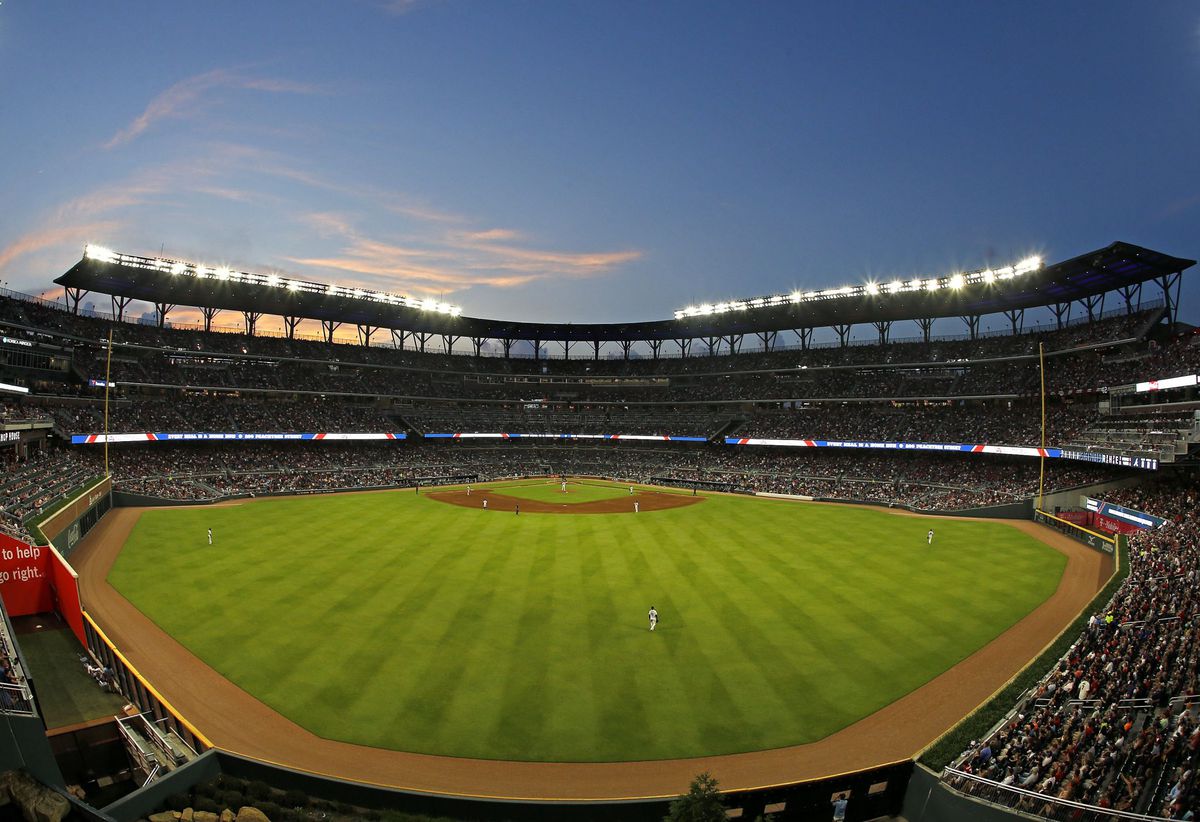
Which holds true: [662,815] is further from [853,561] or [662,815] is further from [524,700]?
[853,561]

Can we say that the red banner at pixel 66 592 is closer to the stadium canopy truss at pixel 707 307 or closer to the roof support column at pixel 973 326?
the stadium canopy truss at pixel 707 307

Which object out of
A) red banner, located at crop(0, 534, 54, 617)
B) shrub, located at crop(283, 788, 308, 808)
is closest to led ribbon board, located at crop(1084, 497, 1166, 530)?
shrub, located at crop(283, 788, 308, 808)

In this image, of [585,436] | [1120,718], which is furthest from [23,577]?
[585,436]

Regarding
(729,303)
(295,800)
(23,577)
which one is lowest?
(295,800)

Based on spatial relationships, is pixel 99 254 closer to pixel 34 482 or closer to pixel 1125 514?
pixel 34 482

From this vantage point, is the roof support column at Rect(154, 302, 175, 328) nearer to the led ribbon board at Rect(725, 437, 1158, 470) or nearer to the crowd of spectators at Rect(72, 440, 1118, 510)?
the crowd of spectators at Rect(72, 440, 1118, 510)

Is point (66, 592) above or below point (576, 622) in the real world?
above
